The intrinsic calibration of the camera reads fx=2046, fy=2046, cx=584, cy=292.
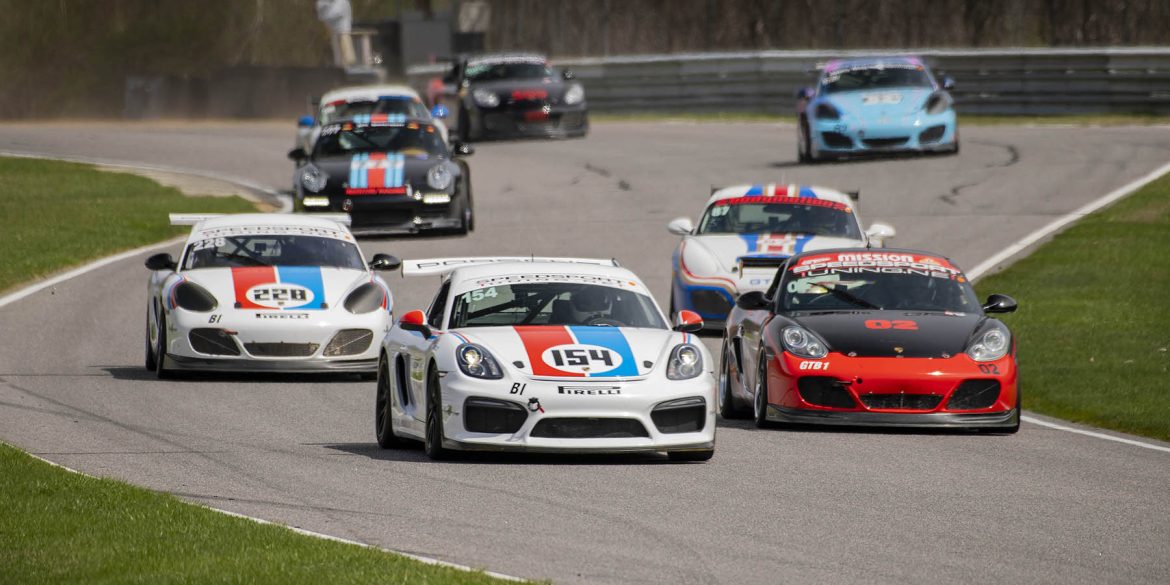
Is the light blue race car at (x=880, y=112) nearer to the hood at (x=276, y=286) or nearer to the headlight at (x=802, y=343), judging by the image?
the hood at (x=276, y=286)

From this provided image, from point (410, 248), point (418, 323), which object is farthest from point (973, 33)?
point (418, 323)

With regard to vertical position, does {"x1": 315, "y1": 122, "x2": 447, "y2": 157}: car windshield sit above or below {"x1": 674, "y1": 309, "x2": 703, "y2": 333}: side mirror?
below

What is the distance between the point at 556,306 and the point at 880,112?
1870 centimetres

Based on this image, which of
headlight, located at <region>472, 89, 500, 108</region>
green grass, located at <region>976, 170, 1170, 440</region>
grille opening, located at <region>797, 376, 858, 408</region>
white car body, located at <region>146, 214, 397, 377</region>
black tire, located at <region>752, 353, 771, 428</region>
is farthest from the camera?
headlight, located at <region>472, 89, 500, 108</region>

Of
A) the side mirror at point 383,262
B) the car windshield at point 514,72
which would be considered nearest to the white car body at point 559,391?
the side mirror at point 383,262

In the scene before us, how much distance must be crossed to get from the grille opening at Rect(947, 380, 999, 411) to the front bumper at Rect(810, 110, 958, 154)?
57.2 feet

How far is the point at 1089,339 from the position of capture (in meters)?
17.8

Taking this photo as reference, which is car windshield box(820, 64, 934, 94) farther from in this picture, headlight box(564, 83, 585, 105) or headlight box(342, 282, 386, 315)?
headlight box(342, 282, 386, 315)

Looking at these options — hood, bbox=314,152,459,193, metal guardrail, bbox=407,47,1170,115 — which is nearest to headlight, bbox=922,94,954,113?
metal guardrail, bbox=407,47,1170,115

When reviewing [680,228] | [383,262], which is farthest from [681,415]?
[680,228]

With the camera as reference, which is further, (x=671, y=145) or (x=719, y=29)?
(x=719, y=29)

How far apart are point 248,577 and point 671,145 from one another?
28409mm

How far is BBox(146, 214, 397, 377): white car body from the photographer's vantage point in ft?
52.7

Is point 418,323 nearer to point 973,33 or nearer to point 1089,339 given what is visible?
point 1089,339
